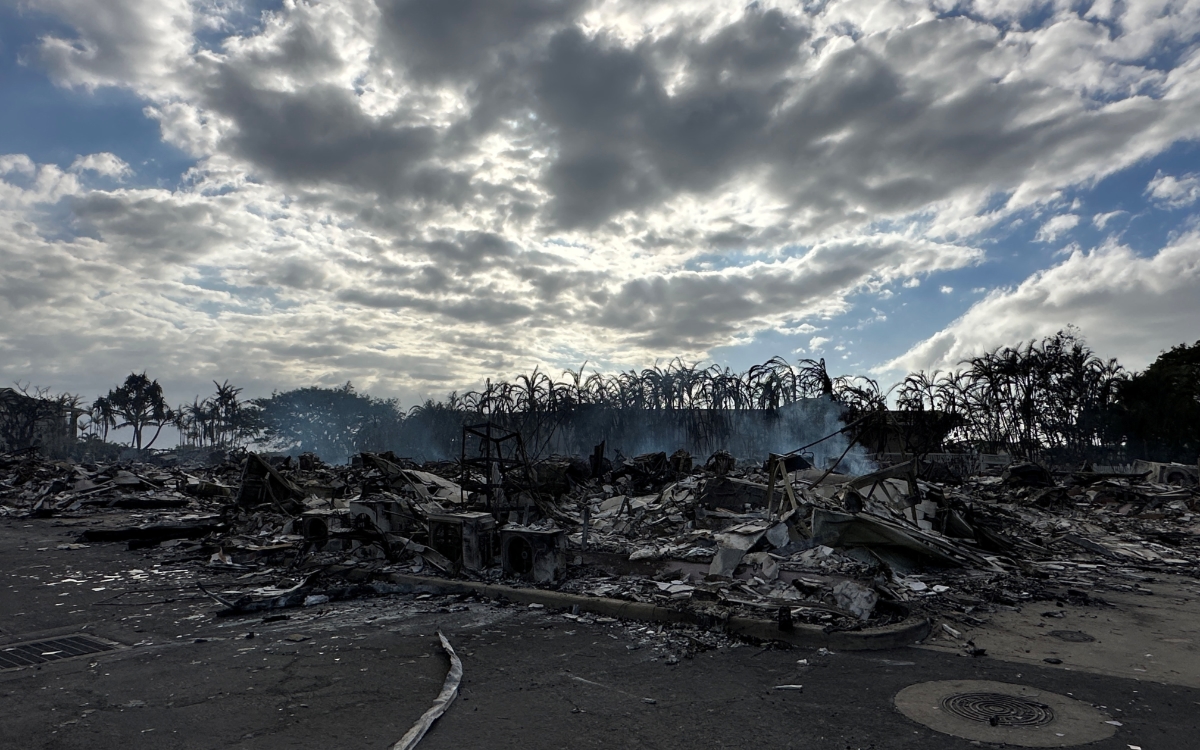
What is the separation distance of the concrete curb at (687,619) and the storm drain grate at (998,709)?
1013 millimetres

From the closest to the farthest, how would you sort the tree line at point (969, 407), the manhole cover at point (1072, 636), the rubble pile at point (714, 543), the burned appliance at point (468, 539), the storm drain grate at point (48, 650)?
the storm drain grate at point (48, 650) < the manhole cover at point (1072, 636) < the rubble pile at point (714, 543) < the burned appliance at point (468, 539) < the tree line at point (969, 407)

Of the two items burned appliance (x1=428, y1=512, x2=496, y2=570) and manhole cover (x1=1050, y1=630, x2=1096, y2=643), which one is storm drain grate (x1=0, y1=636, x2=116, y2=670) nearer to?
burned appliance (x1=428, y1=512, x2=496, y2=570)

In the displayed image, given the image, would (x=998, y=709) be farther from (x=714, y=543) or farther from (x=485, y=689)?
(x=714, y=543)

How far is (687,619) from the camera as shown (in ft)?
18.4

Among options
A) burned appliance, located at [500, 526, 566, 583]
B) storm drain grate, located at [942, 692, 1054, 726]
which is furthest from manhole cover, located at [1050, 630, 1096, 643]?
burned appliance, located at [500, 526, 566, 583]

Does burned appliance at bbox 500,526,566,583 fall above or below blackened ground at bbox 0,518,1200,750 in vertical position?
above

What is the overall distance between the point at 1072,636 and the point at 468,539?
6.05m

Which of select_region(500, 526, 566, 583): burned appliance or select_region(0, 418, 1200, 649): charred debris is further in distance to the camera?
select_region(500, 526, 566, 583): burned appliance

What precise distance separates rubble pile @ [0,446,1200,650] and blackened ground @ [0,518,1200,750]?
0.74m

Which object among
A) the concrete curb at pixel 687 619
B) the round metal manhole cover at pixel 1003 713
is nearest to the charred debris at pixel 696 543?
the concrete curb at pixel 687 619

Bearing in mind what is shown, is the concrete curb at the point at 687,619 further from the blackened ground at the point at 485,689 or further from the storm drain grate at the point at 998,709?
the storm drain grate at the point at 998,709

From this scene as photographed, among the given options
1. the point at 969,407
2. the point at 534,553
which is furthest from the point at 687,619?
the point at 969,407

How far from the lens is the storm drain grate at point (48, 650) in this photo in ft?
16.0

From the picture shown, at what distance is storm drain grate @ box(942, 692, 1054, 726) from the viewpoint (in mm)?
3514
